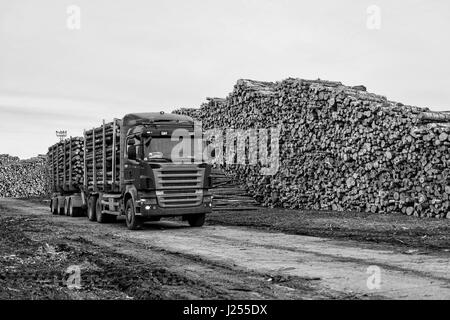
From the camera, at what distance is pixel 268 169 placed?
2502 cm

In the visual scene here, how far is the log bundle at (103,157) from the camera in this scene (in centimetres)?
1850

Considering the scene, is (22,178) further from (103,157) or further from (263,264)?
(263,264)

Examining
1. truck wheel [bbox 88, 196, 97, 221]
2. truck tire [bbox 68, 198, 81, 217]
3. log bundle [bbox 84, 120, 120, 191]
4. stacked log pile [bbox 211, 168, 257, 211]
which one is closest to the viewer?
log bundle [bbox 84, 120, 120, 191]

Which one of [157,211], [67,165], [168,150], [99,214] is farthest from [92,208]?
[168,150]

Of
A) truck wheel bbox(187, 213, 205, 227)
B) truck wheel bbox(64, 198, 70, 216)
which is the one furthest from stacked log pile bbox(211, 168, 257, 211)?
truck wheel bbox(64, 198, 70, 216)

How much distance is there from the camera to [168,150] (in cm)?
1664

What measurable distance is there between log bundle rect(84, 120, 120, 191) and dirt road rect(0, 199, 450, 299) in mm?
3627

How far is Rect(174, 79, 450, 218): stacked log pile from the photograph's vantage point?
17453mm

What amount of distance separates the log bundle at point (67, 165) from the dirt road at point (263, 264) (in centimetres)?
852

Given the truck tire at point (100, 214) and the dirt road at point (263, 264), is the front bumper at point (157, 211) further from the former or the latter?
the truck tire at point (100, 214)

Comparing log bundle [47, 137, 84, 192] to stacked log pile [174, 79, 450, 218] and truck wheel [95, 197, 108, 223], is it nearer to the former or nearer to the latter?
truck wheel [95, 197, 108, 223]

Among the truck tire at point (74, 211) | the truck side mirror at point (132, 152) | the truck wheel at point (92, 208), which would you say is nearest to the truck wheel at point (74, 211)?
the truck tire at point (74, 211)

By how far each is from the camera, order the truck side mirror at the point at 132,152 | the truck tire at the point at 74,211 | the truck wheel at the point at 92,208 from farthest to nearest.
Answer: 1. the truck tire at the point at 74,211
2. the truck wheel at the point at 92,208
3. the truck side mirror at the point at 132,152

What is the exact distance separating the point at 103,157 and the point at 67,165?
21.8 feet
